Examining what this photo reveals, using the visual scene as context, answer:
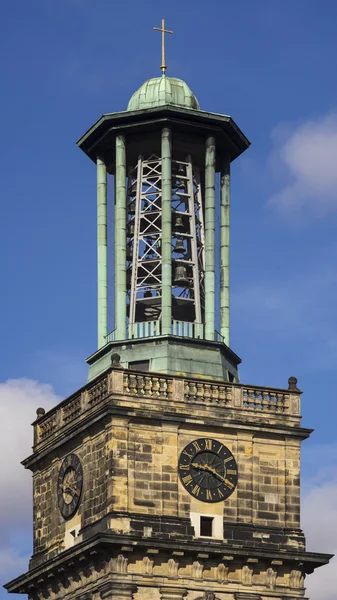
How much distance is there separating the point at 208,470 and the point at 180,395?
2899 millimetres

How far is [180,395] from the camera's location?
7125cm

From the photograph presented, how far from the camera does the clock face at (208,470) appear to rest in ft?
232

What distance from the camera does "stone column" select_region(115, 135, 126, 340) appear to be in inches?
2911

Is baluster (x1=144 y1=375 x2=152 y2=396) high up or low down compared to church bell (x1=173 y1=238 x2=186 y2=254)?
down

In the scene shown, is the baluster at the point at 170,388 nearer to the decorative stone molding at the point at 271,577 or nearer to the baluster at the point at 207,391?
the baluster at the point at 207,391

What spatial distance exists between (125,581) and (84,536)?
124 inches

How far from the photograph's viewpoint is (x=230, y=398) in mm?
72312

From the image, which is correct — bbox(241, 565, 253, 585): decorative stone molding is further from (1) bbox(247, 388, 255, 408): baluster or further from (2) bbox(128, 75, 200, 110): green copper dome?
(2) bbox(128, 75, 200, 110): green copper dome

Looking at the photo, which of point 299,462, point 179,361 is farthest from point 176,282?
point 299,462

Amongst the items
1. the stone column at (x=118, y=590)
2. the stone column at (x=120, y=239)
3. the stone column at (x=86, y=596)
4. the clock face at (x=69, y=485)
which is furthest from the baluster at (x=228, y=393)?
the stone column at (x=86, y=596)

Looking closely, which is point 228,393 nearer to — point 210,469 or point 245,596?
point 210,469

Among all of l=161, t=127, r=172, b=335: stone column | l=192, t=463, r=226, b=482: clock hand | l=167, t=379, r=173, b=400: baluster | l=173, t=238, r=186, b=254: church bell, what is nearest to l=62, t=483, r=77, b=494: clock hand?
l=192, t=463, r=226, b=482: clock hand

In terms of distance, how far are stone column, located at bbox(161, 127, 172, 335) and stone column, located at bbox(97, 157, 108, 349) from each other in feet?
9.78

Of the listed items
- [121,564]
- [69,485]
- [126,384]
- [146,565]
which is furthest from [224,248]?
[121,564]
